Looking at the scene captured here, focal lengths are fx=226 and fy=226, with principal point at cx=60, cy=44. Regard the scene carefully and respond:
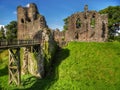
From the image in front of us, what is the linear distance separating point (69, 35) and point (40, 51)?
1628 centimetres

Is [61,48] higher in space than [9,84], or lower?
higher

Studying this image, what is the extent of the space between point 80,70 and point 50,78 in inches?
177

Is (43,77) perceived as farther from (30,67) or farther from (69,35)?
(69,35)

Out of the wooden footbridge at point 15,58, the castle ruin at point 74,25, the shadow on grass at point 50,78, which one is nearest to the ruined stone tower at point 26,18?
the castle ruin at point 74,25

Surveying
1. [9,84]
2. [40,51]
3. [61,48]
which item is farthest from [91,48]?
[9,84]

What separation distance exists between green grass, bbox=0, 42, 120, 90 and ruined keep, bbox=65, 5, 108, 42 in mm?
5987

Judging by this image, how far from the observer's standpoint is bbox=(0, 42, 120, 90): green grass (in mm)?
29062

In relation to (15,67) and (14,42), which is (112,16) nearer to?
(15,67)

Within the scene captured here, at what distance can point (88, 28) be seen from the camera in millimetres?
47906

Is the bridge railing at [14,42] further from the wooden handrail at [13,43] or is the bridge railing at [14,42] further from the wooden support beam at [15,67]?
the wooden support beam at [15,67]

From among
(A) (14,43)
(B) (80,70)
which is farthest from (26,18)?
(A) (14,43)

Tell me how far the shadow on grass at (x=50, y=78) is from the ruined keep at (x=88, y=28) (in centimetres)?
1102

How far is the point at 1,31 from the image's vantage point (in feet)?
248

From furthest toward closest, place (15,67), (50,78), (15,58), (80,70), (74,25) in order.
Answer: (74,25)
(80,70)
(50,78)
(15,58)
(15,67)
